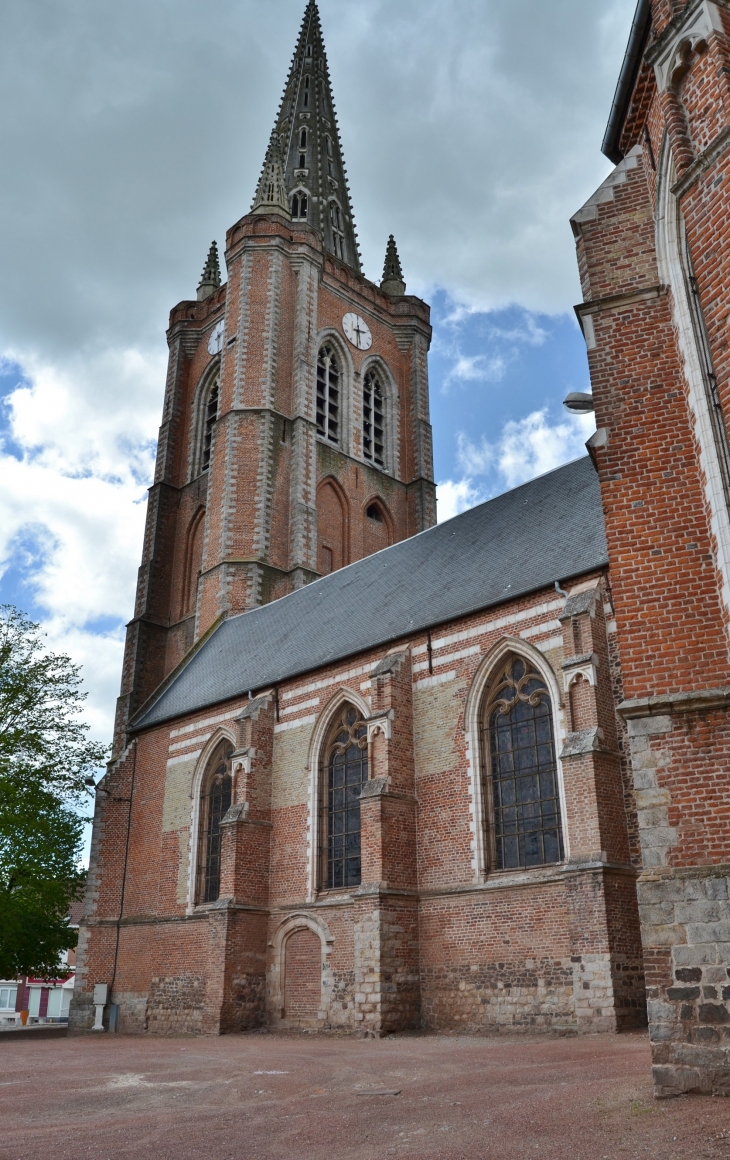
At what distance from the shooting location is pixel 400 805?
16766 millimetres

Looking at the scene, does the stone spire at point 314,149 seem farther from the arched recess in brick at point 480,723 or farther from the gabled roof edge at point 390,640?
the arched recess in brick at point 480,723

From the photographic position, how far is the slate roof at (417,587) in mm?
17484

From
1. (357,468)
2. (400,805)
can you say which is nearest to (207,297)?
(357,468)

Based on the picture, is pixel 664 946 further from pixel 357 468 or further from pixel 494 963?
pixel 357 468

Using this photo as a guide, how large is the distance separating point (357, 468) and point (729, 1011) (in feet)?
99.5

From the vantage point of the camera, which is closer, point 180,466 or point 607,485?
point 607,485

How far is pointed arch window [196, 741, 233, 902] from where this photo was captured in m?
21.1

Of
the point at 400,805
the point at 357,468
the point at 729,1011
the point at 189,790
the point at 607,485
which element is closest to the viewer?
the point at 729,1011

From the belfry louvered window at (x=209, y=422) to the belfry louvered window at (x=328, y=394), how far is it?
430 centimetres

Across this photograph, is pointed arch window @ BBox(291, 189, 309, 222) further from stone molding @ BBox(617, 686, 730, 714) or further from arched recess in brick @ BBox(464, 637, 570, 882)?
stone molding @ BBox(617, 686, 730, 714)

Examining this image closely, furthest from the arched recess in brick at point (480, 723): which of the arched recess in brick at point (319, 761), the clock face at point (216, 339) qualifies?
the clock face at point (216, 339)

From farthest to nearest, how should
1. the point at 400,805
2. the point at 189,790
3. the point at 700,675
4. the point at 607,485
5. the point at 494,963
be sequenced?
1. the point at 189,790
2. the point at 400,805
3. the point at 494,963
4. the point at 607,485
5. the point at 700,675

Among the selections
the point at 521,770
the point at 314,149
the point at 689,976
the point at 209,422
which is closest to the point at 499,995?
the point at 521,770

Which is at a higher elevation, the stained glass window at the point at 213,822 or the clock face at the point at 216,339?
the clock face at the point at 216,339
